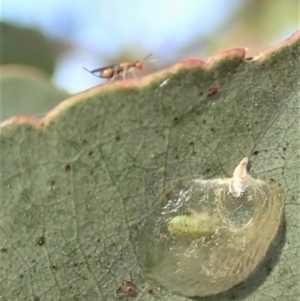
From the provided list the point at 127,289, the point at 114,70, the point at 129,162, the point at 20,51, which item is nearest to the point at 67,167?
→ the point at 129,162

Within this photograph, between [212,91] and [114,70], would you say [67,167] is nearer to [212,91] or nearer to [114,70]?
[212,91]

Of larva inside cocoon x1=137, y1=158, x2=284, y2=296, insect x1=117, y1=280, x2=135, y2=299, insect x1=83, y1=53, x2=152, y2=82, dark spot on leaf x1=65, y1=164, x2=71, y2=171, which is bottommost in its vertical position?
insect x1=117, y1=280, x2=135, y2=299

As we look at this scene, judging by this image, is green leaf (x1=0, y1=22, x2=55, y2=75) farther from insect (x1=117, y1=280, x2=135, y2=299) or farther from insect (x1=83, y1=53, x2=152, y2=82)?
insect (x1=117, y1=280, x2=135, y2=299)

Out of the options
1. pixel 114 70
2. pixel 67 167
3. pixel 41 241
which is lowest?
pixel 41 241

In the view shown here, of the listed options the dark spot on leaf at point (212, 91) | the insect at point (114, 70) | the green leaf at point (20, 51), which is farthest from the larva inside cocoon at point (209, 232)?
the green leaf at point (20, 51)

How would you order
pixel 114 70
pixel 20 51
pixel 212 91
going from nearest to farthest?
pixel 212 91 → pixel 114 70 → pixel 20 51

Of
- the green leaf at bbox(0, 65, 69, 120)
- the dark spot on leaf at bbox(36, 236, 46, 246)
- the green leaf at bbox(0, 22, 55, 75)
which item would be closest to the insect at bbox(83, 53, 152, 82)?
the green leaf at bbox(0, 65, 69, 120)

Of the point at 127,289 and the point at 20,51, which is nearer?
the point at 127,289
